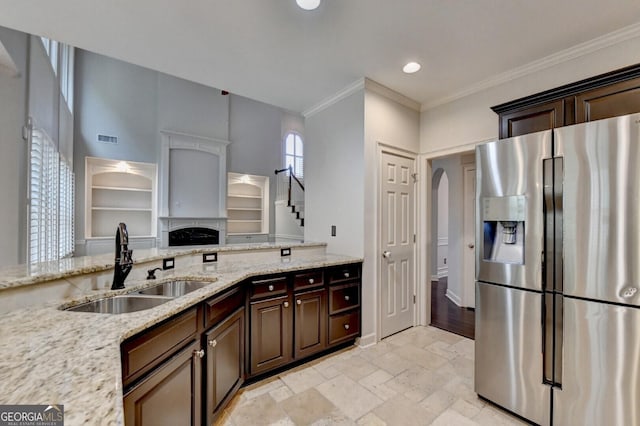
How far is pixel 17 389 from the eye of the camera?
2.33 ft

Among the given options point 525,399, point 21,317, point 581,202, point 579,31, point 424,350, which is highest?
point 579,31

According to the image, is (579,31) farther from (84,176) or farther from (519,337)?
(84,176)

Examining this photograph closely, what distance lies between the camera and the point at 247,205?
26.4 feet

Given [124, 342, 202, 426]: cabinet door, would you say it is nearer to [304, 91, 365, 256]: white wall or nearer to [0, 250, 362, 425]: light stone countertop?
[0, 250, 362, 425]: light stone countertop

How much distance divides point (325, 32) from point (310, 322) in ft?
8.32

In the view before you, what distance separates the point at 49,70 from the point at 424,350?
17.7 ft

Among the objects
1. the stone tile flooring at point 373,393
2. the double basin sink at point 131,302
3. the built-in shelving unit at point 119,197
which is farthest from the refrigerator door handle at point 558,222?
the built-in shelving unit at point 119,197

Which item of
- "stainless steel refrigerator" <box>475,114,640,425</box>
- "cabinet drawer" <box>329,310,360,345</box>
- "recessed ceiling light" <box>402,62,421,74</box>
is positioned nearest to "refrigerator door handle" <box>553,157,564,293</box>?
"stainless steel refrigerator" <box>475,114,640,425</box>

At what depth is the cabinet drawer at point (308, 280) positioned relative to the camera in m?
2.54

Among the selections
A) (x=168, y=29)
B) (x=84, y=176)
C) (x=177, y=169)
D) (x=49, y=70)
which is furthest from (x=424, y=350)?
(x=84, y=176)

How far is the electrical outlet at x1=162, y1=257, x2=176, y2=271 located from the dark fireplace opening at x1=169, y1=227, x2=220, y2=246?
14.7ft

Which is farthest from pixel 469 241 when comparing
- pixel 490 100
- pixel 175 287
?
pixel 175 287

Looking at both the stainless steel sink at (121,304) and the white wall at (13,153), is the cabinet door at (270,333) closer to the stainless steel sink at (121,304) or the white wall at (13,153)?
the stainless steel sink at (121,304)

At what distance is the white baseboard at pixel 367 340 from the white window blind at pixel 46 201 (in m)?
3.32
